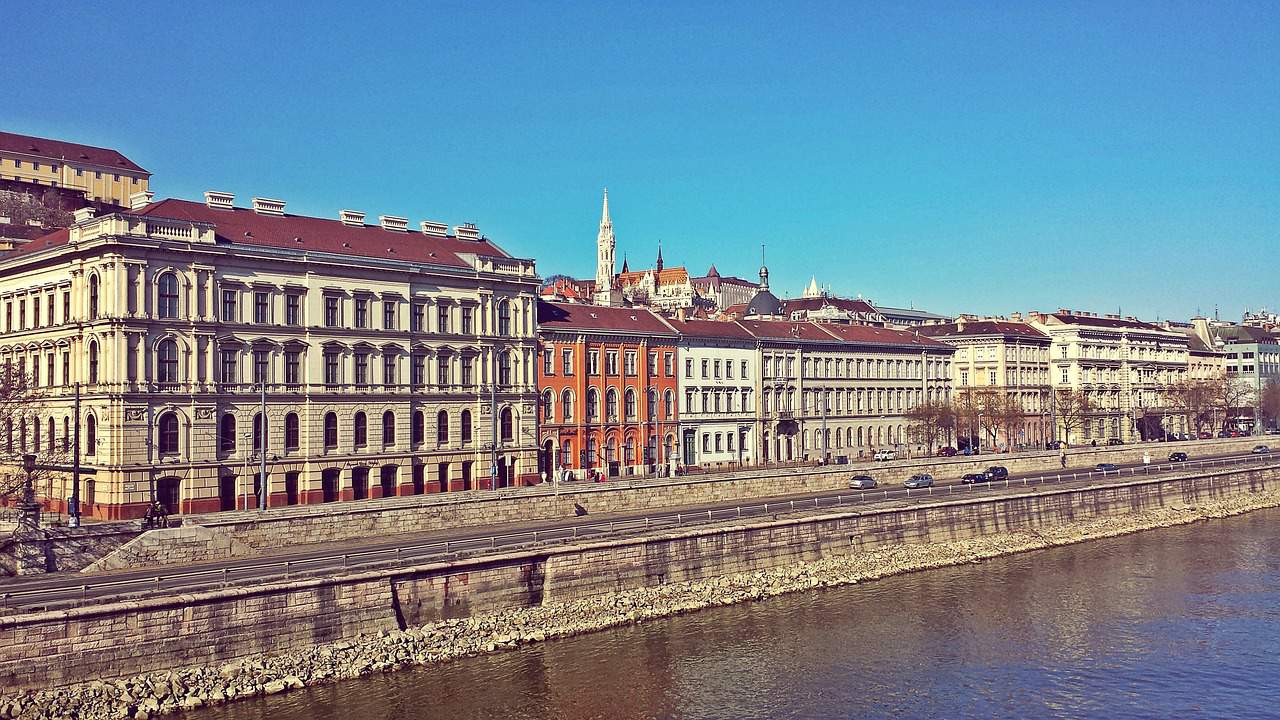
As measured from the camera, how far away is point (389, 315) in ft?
243

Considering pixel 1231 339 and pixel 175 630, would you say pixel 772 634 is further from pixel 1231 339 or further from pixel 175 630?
pixel 1231 339

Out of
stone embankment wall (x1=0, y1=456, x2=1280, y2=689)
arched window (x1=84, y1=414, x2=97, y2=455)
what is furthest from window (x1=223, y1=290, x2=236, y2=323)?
stone embankment wall (x1=0, y1=456, x2=1280, y2=689)

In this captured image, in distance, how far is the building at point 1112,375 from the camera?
14025 centimetres

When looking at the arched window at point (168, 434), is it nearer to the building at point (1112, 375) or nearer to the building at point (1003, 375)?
the building at point (1003, 375)

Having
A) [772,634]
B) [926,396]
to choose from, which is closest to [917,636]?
[772,634]

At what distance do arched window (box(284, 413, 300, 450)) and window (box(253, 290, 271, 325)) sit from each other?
5623mm

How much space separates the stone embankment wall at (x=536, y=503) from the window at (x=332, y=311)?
10904 millimetres

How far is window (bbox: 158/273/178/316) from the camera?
63750 mm

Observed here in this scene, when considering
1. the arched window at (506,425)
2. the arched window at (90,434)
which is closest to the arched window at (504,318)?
the arched window at (506,425)

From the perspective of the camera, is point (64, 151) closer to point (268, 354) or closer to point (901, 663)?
point (268, 354)

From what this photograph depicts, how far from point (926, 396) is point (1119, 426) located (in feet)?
122

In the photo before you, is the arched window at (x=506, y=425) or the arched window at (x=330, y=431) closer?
the arched window at (x=330, y=431)

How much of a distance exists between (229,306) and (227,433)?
23.2ft

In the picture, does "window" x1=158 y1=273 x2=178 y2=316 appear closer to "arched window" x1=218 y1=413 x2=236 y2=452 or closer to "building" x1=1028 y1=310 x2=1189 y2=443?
"arched window" x1=218 y1=413 x2=236 y2=452
